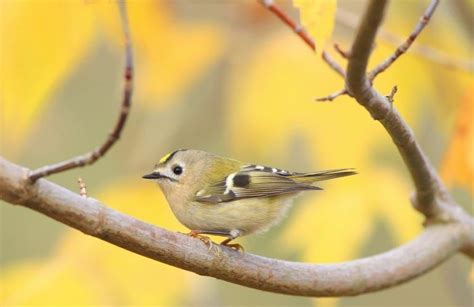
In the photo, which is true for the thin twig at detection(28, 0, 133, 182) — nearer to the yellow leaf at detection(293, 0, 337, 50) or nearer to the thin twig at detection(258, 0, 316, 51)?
the yellow leaf at detection(293, 0, 337, 50)

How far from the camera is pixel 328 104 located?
2205 mm

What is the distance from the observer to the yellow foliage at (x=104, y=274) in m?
1.98

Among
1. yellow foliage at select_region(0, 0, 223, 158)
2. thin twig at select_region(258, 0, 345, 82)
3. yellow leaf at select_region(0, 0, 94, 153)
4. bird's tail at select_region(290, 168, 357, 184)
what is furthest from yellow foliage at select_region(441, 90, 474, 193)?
yellow leaf at select_region(0, 0, 94, 153)

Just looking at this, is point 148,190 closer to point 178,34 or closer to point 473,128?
point 178,34

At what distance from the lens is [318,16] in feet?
4.02

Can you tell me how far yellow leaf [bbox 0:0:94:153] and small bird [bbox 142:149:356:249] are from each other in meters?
0.37

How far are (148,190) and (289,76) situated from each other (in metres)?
0.50

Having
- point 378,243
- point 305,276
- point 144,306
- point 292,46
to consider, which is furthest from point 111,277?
point 378,243

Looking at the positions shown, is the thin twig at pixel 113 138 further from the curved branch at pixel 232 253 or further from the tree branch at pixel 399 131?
the tree branch at pixel 399 131

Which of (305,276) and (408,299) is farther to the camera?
(408,299)

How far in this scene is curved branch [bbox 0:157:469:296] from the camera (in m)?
1.24

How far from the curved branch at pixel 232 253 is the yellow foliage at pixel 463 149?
138 mm

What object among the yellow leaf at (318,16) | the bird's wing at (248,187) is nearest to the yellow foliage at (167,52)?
the bird's wing at (248,187)

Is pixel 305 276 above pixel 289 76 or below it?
below
